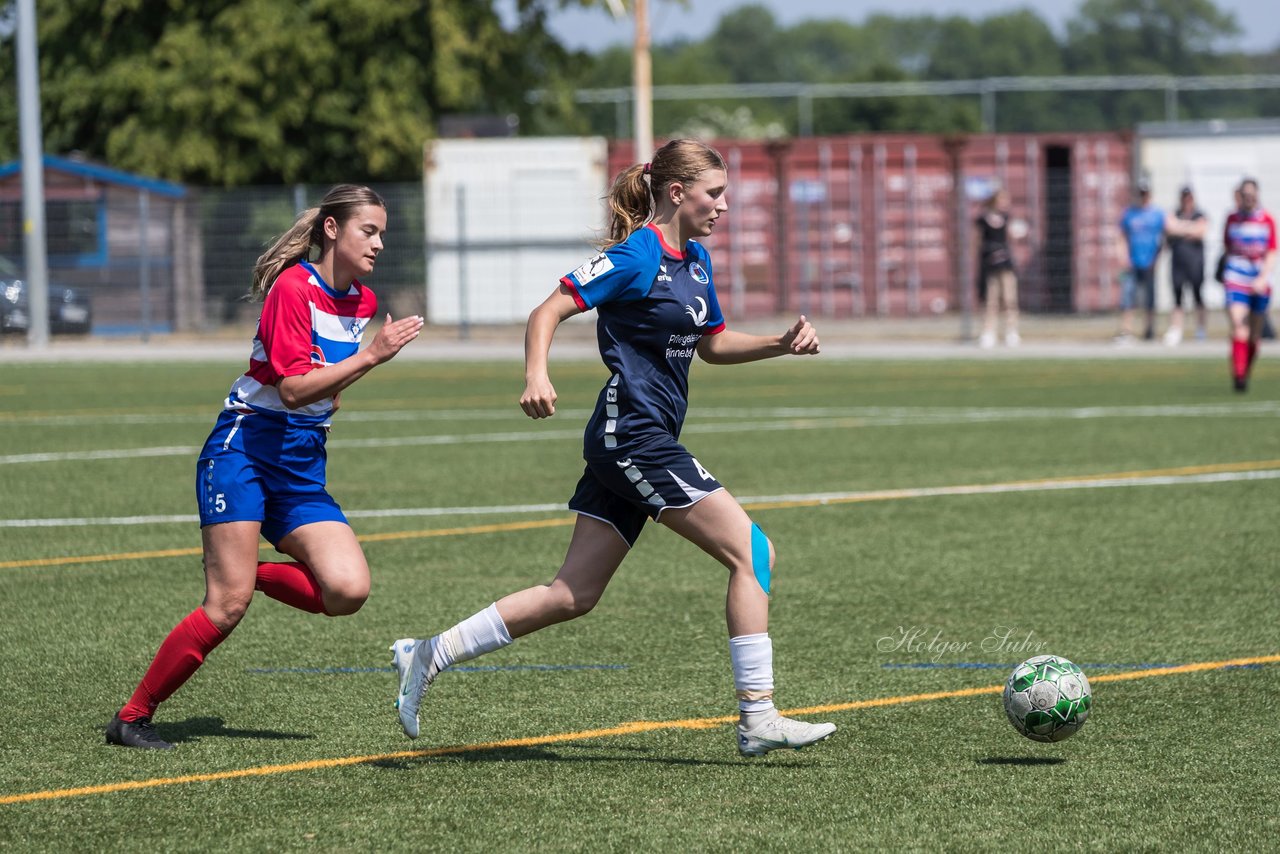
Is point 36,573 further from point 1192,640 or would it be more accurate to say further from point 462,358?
point 462,358

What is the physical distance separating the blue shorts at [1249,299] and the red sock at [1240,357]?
1.31 feet

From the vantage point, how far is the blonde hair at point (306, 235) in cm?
570

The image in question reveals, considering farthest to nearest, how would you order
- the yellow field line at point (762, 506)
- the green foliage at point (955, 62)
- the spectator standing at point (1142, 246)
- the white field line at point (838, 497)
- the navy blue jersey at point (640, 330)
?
the green foliage at point (955, 62), the spectator standing at point (1142, 246), the white field line at point (838, 497), the yellow field line at point (762, 506), the navy blue jersey at point (640, 330)

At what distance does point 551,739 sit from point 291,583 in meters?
0.96

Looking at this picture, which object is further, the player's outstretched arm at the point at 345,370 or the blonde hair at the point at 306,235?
the blonde hair at the point at 306,235

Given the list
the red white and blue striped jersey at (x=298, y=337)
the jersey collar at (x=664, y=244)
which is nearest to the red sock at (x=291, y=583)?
the red white and blue striped jersey at (x=298, y=337)

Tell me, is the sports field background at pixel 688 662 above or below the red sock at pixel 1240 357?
below

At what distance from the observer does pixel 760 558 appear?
17.8 ft

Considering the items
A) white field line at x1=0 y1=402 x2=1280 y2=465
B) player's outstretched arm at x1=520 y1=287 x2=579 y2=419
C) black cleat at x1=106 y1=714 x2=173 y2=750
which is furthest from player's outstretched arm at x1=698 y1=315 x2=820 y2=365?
white field line at x1=0 y1=402 x2=1280 y2=465

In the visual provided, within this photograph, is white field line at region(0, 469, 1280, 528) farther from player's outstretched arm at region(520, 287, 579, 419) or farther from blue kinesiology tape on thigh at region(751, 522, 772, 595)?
player's outstretched arm at region(520, 287, 579, 419)

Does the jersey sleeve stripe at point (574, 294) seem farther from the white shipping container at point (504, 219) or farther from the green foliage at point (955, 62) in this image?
the green foliage at point (955, 62)

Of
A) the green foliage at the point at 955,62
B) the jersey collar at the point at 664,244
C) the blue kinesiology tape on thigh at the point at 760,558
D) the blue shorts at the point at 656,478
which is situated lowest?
the blue kinesiology tape on thigh at the point at 760,558

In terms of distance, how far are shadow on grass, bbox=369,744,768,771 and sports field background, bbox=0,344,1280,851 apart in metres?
0.01

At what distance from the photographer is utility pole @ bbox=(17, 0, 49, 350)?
28.6 meters
